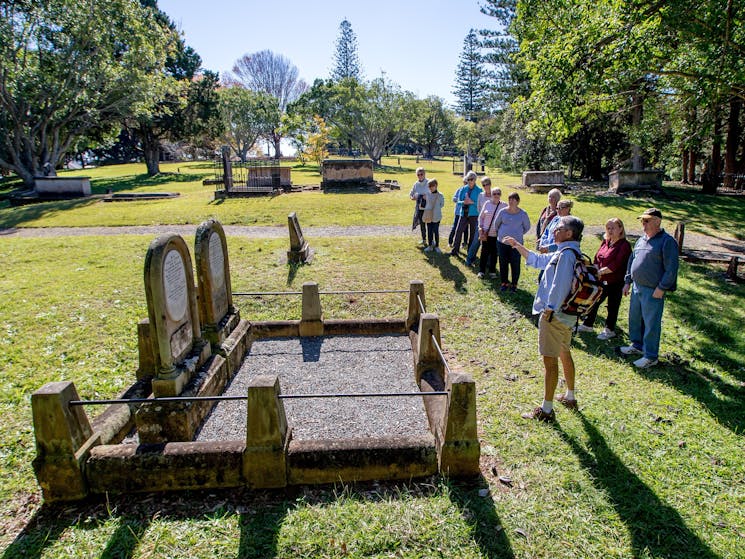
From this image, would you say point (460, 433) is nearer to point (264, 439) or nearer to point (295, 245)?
point (264, 439)

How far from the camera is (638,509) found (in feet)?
12.0

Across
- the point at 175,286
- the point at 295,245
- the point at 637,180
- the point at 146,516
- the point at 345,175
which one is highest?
the point at 345,175

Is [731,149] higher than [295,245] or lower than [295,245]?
higher

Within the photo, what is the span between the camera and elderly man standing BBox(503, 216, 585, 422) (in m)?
4.40

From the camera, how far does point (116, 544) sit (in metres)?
3.36

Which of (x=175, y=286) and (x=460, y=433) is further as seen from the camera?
(x=175, y=286)

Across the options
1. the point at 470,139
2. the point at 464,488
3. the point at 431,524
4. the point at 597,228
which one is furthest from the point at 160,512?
the point at 470,139

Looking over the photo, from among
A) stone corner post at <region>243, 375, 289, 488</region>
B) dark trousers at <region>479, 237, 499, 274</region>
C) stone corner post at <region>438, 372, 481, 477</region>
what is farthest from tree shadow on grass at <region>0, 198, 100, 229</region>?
stone corner post at <region>438, 372, 481, 477</region>

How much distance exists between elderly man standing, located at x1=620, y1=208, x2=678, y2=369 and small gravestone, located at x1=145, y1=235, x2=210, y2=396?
5554mm

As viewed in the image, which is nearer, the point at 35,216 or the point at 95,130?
the point at 35,216

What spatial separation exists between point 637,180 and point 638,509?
22.5m

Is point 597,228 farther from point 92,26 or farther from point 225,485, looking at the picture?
point 92,26

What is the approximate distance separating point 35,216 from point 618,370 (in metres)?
21.8

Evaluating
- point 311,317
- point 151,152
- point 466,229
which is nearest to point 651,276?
point 311,317
